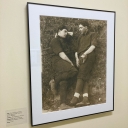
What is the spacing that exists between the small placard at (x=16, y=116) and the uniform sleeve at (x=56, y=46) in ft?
1.54

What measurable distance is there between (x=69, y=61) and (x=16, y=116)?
21.5 inches

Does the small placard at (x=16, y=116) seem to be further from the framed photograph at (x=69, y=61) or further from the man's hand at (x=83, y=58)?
the man's hand at (x=83, y=58)

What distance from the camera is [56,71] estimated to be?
129 cm

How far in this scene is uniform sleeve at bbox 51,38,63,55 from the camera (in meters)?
1.26

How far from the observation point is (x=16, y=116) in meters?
1.21

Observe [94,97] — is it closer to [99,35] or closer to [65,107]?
[65,107]

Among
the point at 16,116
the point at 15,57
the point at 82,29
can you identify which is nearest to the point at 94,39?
the point at 82,29

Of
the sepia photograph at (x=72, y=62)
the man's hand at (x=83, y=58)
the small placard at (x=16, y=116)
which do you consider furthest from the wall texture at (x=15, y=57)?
the man's hand at (x=83, y=58)

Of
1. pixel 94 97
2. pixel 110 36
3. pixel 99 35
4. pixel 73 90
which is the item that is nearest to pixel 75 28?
pixel 99 35

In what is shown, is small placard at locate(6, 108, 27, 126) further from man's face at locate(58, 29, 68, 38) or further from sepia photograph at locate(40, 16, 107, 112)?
man's face at locate(58, 29, 68, 38)

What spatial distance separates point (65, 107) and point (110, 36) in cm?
70

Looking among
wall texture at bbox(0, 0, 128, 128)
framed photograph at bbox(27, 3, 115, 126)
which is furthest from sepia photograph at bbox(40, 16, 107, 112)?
wall texture at bbox(0, 0, 128, 128)

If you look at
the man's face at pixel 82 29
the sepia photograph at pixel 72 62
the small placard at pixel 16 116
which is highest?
the man's face at pixel 82 29

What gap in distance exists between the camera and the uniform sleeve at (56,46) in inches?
49.6
